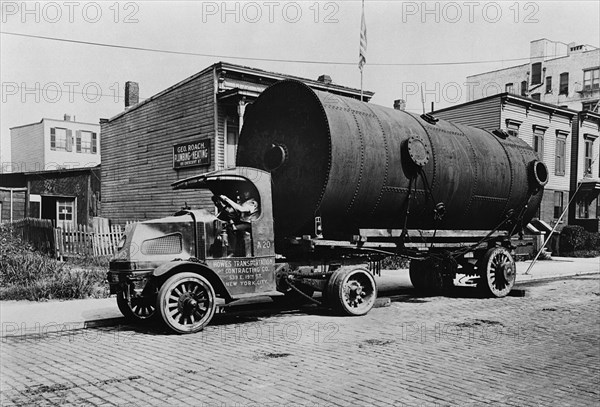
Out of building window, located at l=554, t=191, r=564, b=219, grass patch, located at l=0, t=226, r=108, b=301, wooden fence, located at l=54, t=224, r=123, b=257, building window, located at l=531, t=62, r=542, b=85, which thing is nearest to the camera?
grass patch, located at l=0, t=226, r=108, b=301

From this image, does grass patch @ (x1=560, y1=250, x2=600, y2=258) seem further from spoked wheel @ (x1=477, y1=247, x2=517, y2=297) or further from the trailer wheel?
the trailer wheel

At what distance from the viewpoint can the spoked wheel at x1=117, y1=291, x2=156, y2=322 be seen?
30.2ft

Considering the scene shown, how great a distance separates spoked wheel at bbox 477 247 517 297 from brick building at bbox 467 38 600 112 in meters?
42.6

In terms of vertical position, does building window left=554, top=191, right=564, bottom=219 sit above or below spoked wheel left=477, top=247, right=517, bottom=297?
above

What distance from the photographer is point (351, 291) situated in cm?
1040

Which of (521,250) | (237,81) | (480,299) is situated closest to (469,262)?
(480,299)

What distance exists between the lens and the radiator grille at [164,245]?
8.70 metres

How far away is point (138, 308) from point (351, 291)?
3820 millimetres

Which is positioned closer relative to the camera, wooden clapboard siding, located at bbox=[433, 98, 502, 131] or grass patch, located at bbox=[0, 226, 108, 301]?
grass patch, located at bbox=[0, 226, 108, 301]

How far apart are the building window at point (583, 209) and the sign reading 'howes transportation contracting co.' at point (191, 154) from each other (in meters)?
23.5

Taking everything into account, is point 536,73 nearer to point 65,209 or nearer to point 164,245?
point 65,209

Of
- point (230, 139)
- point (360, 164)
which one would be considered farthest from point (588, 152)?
point (360, 164)

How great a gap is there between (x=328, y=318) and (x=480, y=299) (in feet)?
15.6

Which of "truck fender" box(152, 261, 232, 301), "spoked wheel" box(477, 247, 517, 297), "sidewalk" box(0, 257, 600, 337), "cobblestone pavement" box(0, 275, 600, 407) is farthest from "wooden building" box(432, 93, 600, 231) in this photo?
"truck fender" box(152, 261, 232, 301)
